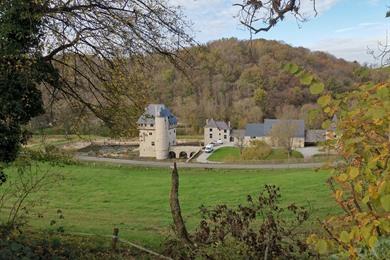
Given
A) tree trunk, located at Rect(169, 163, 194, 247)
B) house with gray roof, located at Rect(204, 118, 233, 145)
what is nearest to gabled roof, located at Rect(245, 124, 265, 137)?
house with gray roof, located at Rect(204, 118, 233, 145)

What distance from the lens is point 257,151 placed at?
43.9 metres

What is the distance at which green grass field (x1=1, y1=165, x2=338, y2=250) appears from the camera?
11828 millimetres

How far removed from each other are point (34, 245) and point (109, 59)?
12.7 ft

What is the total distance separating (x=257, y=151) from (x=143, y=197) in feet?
80.6

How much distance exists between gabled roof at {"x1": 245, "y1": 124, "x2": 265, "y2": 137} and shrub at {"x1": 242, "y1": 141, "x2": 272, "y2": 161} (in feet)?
29.3

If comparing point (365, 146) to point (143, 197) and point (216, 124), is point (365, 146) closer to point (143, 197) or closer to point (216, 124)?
point (143, 197)

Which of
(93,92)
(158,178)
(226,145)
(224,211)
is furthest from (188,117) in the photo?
(224,211)

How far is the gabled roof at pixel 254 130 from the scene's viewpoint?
5534 cm

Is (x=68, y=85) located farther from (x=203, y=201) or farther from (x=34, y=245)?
(x=203, y=201)

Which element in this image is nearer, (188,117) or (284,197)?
(284,197)

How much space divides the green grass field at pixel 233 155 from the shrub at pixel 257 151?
1.73 ft

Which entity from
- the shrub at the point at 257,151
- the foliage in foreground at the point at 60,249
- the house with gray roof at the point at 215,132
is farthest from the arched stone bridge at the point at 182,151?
the foliage in foreground at the point at 60,249

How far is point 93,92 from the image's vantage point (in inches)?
358

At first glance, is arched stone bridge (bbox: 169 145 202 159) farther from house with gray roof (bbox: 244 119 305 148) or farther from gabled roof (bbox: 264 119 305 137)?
gabled roof (bbox: 264 119 305 137)
